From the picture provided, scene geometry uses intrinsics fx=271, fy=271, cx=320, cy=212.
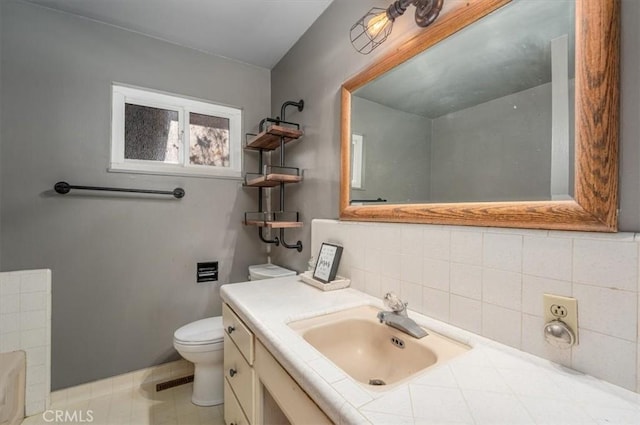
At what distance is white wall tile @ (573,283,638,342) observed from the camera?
56cm

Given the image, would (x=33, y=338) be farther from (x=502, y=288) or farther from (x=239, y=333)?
(x=502, y=288)

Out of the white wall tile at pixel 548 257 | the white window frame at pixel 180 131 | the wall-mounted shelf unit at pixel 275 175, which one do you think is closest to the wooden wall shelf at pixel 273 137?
the wall-mounted shelf unit at pixel 275 175

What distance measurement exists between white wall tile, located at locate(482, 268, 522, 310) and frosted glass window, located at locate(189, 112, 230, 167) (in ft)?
6.33

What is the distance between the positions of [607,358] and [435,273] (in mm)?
432

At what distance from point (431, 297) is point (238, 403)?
2.96 feet

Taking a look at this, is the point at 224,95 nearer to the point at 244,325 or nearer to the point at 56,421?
the point at 244,325

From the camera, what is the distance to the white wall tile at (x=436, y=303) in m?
0.91

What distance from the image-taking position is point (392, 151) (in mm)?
1186

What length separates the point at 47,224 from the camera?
5.19ft

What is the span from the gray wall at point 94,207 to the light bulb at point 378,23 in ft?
4.55

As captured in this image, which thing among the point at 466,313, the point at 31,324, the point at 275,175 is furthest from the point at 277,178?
the point at 31,324

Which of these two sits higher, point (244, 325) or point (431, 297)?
point (431, 297)

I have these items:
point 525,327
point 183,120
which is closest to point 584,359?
point 525,327

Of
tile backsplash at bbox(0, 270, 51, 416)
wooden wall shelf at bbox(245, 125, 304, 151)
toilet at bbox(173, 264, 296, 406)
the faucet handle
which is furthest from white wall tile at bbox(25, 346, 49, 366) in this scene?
the faucet handle
